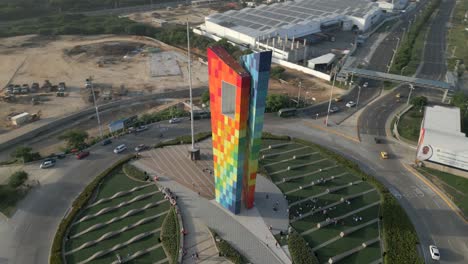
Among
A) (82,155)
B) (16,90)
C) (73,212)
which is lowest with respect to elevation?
(73,212)

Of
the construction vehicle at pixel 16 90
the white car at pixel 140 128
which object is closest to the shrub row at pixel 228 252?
the white car at pixel 140 128

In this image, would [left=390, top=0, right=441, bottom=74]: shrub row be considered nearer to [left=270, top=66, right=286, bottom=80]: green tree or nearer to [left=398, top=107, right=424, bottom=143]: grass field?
[left=398, top=107, right=424, bottom=143]: grass field

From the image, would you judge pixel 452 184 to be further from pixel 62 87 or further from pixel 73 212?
pixel 62 87

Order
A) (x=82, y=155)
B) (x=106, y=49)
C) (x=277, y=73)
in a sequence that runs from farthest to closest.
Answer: (x=106, y=49)
(x=277, y=73)
(x=82, y=155)

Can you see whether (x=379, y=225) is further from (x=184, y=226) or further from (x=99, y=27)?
(x=99, y=27)

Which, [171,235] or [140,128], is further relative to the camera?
[140,128]

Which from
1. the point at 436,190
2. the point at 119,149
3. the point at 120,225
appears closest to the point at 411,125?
the point at 436,190

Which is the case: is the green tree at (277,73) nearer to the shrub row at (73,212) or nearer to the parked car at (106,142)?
the parked car at (106,142)
